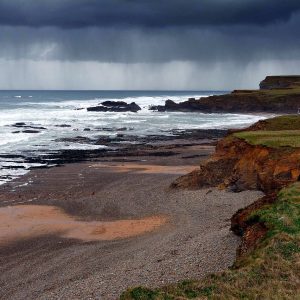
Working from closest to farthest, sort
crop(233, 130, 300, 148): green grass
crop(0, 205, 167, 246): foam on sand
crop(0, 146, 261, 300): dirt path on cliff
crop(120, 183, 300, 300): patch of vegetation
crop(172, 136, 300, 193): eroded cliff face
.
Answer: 1. crop(120, 183, 300, 300): patch of vegetation
2. crop(0, 146, 261, 300): dirt path on cliff
3. crop(0, 205, 167, 246): foam on sand
4. crop(172, 136, 300, 193): eroded cliff face
5. crop(233, 130, 300, 148): green grass

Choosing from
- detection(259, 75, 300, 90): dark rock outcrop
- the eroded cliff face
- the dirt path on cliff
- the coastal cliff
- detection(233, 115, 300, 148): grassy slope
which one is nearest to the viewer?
the dirt path on cliff

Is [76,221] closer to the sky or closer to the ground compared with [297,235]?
closer to the ground

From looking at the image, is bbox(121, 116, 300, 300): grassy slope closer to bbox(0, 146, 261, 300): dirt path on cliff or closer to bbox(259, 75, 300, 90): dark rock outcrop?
bbox(0, 146, 261, 300): dirt path on cliff

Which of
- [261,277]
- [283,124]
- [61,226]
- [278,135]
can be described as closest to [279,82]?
[283,124]

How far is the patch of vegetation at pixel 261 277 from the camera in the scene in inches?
430

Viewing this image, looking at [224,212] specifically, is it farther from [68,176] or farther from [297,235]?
[68,176]

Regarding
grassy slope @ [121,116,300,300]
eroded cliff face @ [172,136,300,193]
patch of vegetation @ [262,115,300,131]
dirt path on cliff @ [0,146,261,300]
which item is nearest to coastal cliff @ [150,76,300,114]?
patch of vegetation @ [262,115,300,131]

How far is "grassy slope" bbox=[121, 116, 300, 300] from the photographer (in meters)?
11.0

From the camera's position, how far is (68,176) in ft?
111

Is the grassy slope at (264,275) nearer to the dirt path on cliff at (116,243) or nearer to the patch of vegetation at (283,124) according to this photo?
the dirt path on cliff at (116,243)

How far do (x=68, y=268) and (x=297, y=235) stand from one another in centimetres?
731

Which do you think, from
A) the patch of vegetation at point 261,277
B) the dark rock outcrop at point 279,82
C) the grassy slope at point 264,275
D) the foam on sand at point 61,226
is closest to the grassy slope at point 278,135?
the foam on sand at point 61,226


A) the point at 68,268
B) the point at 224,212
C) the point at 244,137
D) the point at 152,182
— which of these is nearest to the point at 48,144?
the point at 152,182

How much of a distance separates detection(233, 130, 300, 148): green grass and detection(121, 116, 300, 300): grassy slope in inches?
391
